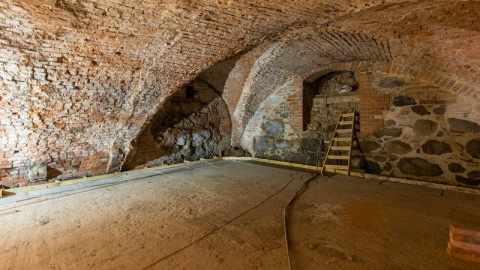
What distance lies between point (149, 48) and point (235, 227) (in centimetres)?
229

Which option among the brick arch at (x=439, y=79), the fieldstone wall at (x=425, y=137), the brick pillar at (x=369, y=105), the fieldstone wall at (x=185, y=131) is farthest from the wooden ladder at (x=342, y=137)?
the fieldstone wall at (x=185, y=131)

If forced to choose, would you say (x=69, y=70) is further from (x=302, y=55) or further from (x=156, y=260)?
(x=302, y=55)

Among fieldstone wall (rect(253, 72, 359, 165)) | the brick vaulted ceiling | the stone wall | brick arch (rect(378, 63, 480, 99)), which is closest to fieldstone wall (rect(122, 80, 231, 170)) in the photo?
the brick vaulted ceiling

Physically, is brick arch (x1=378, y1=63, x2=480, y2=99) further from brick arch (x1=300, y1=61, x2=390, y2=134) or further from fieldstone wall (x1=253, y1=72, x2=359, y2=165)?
fieldstone wall (x1=253, y1=72, x2=359, y2=165)

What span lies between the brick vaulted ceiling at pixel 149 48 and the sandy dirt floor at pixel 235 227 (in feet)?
3.66

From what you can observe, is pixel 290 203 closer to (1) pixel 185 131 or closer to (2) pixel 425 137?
(2) pixel 425 137

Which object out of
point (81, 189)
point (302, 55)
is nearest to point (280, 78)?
point (302, 55)

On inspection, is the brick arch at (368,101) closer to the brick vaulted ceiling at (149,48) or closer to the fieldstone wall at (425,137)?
the fieldstone wall at (425,137)

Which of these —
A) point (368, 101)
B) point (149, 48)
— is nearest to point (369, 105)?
point (368, 101)

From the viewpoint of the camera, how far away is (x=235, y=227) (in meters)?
2.04

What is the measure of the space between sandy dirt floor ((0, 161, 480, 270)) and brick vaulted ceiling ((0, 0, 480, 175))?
1115 mm

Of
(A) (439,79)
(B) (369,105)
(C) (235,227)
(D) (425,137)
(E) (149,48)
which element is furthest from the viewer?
(B) (369,105)

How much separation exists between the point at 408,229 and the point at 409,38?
84.1 inches

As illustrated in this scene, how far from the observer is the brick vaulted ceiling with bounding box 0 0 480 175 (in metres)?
2.05
